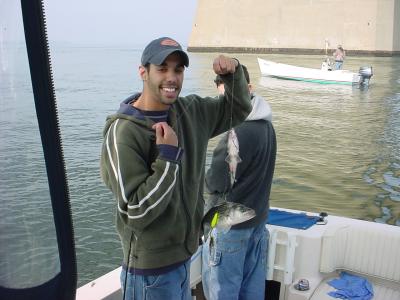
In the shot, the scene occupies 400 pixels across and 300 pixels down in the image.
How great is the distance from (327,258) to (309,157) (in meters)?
10.3

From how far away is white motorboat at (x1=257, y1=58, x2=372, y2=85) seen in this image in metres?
28.2

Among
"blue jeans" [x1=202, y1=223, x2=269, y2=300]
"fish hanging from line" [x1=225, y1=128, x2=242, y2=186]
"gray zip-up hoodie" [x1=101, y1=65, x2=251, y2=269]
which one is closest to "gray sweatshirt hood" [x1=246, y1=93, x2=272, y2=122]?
"fish hanging from line" [x1=225, y1=128, x2=242, y2=186]

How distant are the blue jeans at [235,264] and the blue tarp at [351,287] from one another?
0.83 m

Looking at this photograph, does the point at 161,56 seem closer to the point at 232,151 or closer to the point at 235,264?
the point at 232,151

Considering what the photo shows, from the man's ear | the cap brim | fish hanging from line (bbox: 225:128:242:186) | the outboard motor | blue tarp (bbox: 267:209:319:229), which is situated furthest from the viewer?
the outboard motor

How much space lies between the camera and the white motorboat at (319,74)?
28.2m

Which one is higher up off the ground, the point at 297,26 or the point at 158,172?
the point at 297,26

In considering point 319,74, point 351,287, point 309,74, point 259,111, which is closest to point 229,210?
point 259,111

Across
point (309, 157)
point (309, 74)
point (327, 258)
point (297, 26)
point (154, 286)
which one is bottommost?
point (309, 157)

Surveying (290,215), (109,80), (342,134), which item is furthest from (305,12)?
(290,215)

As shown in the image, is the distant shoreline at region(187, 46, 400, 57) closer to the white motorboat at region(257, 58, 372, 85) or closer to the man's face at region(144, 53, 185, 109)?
the white motorboat at region(257, 58, 372, 85)

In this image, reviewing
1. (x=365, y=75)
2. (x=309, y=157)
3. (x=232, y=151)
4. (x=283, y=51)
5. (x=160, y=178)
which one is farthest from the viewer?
(x=283, y=51)

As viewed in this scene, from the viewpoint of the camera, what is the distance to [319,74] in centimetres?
3005

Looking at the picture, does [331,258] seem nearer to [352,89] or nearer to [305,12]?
[352,89]
